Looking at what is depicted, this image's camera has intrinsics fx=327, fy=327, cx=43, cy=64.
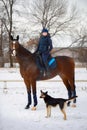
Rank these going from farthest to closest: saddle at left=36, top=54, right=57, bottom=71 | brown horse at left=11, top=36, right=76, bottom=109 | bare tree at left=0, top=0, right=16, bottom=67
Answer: bare tree at left=0, top=0, right=16, bottom=67 → saddle at left=36, top=54, right=57, bottom=71 → brown horse at left=11, top=36, right=76, bottom=109

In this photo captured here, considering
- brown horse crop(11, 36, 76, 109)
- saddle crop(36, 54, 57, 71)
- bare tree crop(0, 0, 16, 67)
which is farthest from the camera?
bare tree crop(0, 0, 16, 67)

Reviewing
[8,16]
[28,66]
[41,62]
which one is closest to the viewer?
[28,66]

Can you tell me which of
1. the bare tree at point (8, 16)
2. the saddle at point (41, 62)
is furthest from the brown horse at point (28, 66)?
the bare tree at point (8, 16)

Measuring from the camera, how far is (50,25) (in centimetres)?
4400

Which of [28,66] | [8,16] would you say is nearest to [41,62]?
[28,66]

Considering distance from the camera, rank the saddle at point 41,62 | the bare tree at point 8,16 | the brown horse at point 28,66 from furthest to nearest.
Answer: the bare tree at point 8,16, the saddle at point 41,62, the brown horse at point 28,66

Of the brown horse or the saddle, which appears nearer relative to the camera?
the brown horse

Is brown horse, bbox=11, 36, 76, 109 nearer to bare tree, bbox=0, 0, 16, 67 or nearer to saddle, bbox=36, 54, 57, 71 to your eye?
saddle, bbox=36, 54, 57, 71

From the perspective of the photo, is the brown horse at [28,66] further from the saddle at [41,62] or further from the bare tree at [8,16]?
the bare tree at [8,16]

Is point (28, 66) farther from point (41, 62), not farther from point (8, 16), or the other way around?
point (8, 16)

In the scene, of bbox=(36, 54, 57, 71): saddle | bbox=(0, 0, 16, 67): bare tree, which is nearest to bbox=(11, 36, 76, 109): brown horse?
bbox=(36, 54, 57, 71): saddle

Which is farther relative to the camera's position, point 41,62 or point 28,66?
point 41,62

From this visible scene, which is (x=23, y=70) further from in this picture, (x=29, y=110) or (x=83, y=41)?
(x=83, y=41)

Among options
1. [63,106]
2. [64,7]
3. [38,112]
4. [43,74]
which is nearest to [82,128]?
[63,106]
